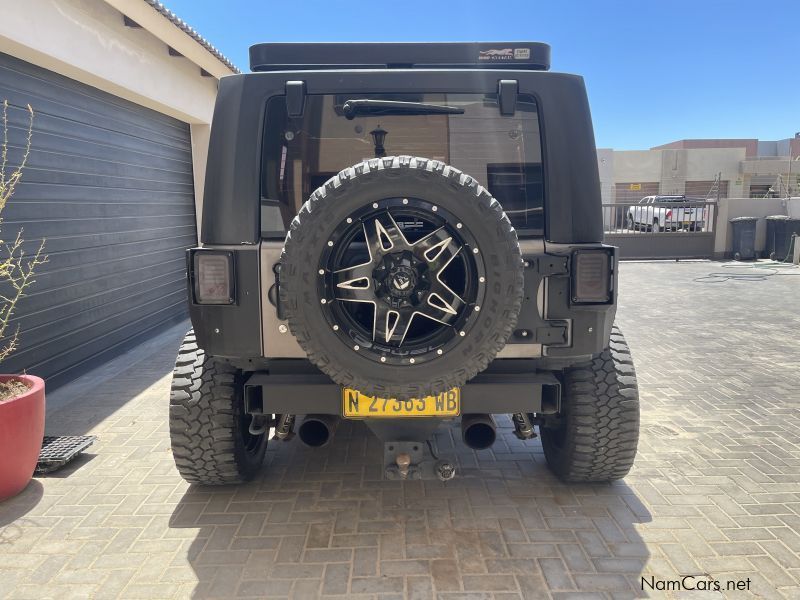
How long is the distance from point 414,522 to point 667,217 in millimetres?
16908

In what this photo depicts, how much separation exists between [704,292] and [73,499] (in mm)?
11082

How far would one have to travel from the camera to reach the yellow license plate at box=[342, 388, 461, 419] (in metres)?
2.62

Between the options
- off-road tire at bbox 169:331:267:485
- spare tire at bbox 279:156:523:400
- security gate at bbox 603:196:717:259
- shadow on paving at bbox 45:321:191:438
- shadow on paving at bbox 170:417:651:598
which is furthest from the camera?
security gate at bbox 603:196:717:259

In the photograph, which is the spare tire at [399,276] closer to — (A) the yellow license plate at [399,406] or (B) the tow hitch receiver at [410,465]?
(A) the yellow license plate at [399,406]

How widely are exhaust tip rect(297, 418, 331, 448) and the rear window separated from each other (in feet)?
3.41

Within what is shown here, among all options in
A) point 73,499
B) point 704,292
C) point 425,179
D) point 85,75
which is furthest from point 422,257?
point 704,292

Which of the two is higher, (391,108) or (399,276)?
(391,108)

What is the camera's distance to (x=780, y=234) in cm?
1559

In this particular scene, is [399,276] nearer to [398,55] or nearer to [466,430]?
[466,430]

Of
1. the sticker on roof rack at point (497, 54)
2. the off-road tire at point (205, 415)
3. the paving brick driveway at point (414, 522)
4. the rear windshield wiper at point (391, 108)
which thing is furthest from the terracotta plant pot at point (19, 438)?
the sticker on roof rack at point (497, 54)

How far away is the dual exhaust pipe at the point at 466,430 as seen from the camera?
2844mm

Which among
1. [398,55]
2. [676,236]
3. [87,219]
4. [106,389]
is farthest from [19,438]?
[676,236]

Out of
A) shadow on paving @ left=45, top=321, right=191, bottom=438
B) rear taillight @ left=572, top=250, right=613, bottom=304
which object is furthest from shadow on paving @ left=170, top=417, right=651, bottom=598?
shadow on paving @ left=45, top=321, right=191, bottom=438

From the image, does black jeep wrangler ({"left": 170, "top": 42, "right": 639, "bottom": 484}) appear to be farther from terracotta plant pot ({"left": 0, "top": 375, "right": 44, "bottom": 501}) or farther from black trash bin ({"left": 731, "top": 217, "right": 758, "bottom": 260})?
black trash bin ({"left": 731, "top": 217, "right": 758, "bottom": 260})
